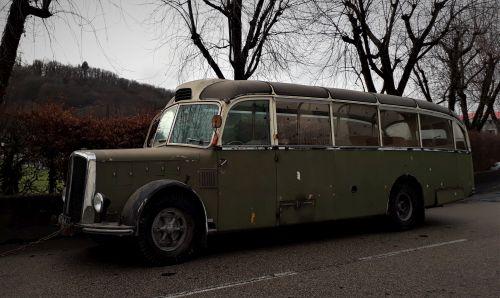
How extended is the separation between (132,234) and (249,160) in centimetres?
210

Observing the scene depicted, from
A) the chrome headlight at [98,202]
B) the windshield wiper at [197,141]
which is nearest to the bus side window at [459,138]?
the windshield wiper at [197,141]

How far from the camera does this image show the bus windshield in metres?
7.37

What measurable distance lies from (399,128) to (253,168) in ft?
12.8

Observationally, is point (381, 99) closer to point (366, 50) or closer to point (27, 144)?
point (27, 144)

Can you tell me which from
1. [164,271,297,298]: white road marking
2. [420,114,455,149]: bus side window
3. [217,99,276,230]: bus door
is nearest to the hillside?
[217,99,276,230]: bus door

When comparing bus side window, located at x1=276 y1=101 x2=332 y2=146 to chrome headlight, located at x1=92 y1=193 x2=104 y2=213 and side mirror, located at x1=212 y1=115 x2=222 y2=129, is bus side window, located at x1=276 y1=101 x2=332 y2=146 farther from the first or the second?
chrome headlight, located at x1=92 y1=193 x2=104 y2=213

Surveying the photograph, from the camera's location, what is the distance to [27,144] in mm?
9258

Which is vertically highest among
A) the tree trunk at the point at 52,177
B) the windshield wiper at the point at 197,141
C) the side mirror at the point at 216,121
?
the side mirror at the point at 216,121

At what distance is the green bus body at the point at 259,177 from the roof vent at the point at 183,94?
80 millimetres

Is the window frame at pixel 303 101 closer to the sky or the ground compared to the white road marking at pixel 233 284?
closer to the sky

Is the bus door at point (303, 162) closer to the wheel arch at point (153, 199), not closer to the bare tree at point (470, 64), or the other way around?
the wheel arch at point (153, 199)

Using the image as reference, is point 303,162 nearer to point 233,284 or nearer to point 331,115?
point 331,115

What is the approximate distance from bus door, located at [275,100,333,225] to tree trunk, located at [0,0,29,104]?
5470 mm

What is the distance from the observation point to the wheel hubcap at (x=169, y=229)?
21.6 ft
